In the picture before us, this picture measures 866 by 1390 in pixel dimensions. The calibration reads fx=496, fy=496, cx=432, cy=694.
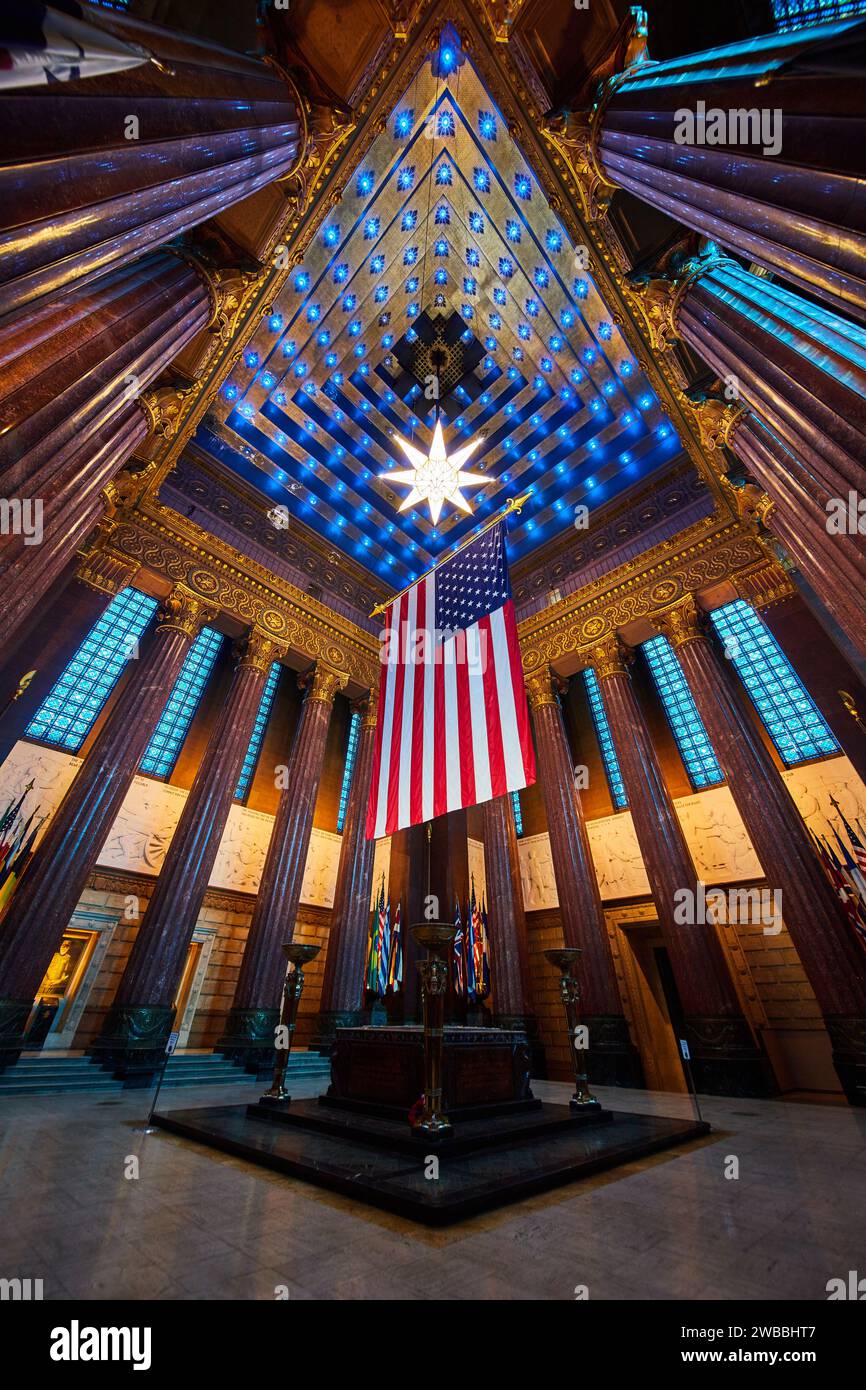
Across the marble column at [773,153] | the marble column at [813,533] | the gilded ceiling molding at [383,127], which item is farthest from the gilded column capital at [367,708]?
the marble column at [773,153]

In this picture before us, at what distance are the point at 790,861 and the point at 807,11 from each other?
11680mm

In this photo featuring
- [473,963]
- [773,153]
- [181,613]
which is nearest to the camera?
[773,153]

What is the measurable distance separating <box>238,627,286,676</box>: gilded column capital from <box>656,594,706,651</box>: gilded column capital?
32.8 ft

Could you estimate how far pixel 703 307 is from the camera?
7.04 m

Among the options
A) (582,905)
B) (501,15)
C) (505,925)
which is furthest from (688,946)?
(501,15)

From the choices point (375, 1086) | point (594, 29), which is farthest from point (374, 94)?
point (375, 1086)

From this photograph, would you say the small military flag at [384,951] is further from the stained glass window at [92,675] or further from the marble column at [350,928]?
the stained glass window at [92,675]

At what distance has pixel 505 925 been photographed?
1127cm

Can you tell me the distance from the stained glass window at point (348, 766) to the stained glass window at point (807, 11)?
14.5m

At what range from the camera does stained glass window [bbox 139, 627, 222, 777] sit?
40.3 feet

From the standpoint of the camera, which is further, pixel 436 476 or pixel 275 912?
pixel 436 476

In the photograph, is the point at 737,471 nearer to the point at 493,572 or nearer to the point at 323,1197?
the point at 493,572

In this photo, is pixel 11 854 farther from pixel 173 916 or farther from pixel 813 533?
pixel 813 533

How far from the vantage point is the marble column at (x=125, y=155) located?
13.4 ft
